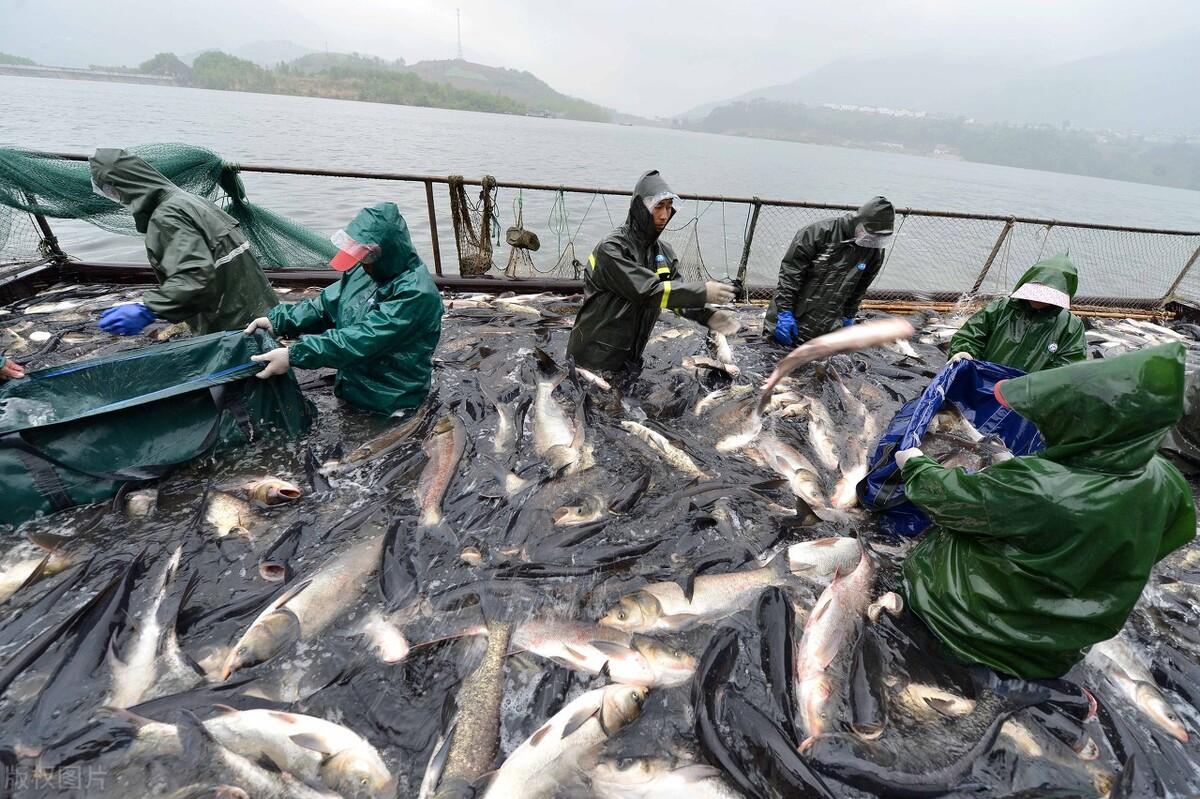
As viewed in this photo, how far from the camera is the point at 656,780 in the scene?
2189mm

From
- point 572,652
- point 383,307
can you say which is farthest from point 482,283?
point 572,652

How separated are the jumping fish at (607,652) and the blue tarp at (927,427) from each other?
5.96 feet

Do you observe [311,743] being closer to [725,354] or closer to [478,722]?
[478,722]

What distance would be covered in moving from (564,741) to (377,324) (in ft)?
8.77

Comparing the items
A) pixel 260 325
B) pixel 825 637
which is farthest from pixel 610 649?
pixel 260 325

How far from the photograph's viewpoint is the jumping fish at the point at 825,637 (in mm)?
2520

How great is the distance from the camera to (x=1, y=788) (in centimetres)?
193

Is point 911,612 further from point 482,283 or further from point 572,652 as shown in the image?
point 482,283

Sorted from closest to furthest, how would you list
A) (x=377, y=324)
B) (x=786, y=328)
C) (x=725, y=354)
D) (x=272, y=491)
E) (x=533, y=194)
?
(x=272, y=491), (x=377, y=324), (x=725, y=354), (x=786, y=328), (x=533, y=194)

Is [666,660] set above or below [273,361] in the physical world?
below

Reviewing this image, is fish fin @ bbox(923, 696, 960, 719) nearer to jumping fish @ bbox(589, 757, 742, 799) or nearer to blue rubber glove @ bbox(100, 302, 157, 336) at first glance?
jumping fish @ bbox(589, 757, 742, 799)

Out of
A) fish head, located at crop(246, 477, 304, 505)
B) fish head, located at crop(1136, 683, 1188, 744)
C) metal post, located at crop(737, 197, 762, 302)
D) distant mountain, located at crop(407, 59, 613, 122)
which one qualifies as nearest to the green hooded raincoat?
fish head, located at crop(246, 477, 304, 505)

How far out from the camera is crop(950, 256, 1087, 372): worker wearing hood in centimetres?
404

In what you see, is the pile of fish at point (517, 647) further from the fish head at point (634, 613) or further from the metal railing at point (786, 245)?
the metal railing at point (786, 245)
